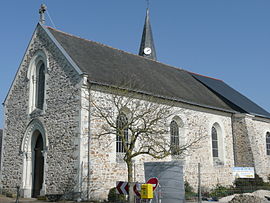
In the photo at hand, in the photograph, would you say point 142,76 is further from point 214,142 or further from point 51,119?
point 214,142

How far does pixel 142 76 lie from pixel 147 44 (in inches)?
659

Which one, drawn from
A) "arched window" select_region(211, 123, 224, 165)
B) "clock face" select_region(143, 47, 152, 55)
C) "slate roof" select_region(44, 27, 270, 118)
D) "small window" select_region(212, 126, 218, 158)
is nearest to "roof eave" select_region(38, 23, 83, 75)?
"slate roof" select_region(44, 27, 270, 118)

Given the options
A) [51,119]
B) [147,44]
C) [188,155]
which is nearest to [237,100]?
[188,155]

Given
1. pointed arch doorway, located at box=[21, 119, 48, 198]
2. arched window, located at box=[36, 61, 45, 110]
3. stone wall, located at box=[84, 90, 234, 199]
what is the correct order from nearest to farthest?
stone wall, located at box=[84, 90, 234, 199], pointed arch doorway, located at box=[21, 119, 48, 198], arched window, located at box=[36, 61, 45, 110]

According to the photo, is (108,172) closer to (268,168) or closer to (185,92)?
(185,92)

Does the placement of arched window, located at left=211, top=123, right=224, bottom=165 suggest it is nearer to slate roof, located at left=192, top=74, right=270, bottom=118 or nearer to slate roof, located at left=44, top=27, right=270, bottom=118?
slate roof, located at left=44, top=27, right=270, bottom=118

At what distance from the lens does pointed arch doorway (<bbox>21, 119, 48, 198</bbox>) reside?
57.0 feet

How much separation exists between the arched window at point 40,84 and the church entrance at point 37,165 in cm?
166

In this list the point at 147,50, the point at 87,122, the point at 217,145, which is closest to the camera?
the point at 87,122

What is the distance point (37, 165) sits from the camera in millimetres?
17891

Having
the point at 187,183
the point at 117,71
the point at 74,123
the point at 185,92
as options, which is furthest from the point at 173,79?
the point at 74,123

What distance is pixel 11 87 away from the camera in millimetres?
20219

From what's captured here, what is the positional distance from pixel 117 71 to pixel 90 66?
6.67ft

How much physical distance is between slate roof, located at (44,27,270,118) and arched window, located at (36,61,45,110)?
1.85 meters
